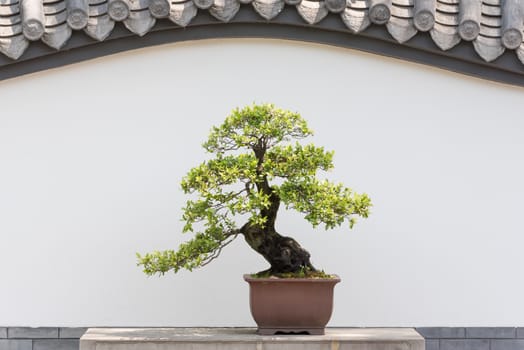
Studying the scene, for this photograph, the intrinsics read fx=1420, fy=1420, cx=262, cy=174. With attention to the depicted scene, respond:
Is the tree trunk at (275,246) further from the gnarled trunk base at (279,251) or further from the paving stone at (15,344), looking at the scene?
the paving stone at (15,344)

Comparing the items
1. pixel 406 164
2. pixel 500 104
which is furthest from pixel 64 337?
pixel 500 104

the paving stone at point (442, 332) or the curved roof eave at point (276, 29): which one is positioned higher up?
the curved roof eave at point (276, 29)

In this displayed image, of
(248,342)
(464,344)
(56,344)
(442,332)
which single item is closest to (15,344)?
(56,344)

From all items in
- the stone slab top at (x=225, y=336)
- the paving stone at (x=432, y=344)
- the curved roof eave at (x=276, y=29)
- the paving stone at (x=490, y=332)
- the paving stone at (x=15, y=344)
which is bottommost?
the paving stone at (x=15, y=344)

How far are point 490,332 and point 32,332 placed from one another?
2.85 m

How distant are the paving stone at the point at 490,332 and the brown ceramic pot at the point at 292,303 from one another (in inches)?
52.1

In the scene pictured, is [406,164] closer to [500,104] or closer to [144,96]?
[500,104]

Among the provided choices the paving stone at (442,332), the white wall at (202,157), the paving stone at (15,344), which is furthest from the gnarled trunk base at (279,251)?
the paving stone at (15,344)

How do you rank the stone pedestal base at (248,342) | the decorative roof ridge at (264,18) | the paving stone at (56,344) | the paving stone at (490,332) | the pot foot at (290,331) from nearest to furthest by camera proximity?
the stone pedestal base at (248,342)
the pot foot at (290,331)
the decorative roof ridge at (264,18)
the paving stone at (56,344)
the paving stone at (490,332)

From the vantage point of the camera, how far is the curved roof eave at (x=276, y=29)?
8.66 metres

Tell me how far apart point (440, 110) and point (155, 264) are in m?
2.18

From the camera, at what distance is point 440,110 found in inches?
352

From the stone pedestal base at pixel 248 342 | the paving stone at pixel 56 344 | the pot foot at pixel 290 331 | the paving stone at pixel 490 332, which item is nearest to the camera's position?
the stone pedestal base at pixel 248 342

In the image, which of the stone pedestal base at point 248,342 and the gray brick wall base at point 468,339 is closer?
the stone pedestal base at point 248,342
